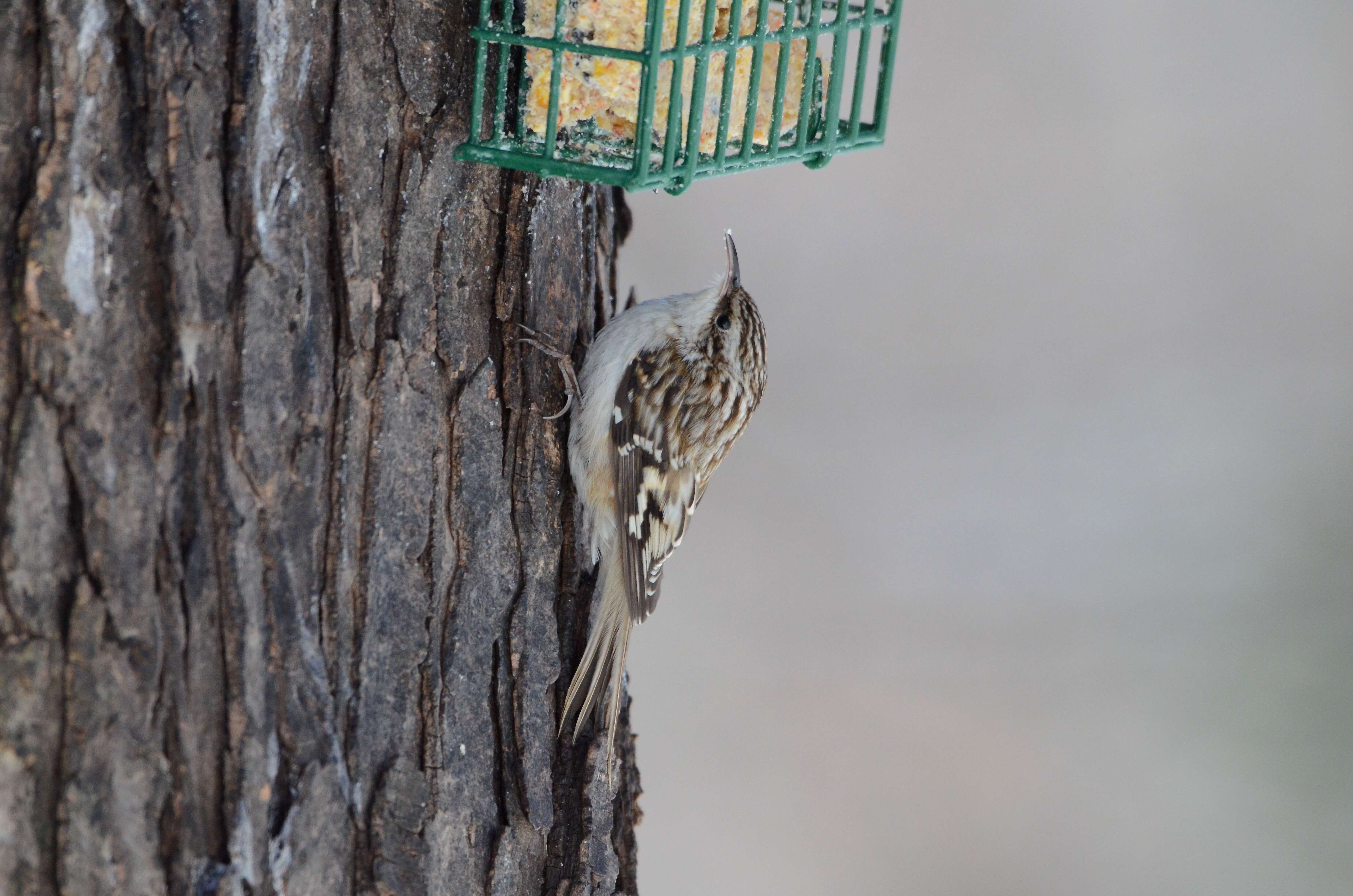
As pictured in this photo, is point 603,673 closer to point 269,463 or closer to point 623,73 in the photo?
point 269,463

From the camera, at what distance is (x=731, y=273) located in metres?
3.45

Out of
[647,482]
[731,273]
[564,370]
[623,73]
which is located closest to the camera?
[623,73]

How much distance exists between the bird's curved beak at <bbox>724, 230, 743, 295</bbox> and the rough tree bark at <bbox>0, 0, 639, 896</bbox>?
2.29ft

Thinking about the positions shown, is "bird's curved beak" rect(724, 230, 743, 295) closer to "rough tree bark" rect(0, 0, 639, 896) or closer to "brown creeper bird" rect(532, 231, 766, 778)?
"brown creeper bird" rect(532, 231, 766, 778)

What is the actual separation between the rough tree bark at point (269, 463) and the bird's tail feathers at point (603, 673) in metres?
0.08

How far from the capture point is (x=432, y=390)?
249 cm

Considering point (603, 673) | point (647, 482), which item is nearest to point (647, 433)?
point (647, 482)

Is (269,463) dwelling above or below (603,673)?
above

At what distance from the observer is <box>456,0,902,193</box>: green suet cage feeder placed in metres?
2.29

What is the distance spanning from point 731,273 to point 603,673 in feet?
3.67

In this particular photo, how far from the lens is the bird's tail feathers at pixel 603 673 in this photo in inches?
113

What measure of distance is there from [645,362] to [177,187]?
1496 millimetres

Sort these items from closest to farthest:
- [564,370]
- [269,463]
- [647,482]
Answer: [269,463] < [564,370] < [647,482]

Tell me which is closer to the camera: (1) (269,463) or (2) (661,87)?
(1) (269,463)
